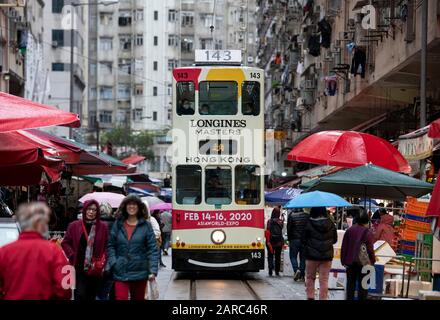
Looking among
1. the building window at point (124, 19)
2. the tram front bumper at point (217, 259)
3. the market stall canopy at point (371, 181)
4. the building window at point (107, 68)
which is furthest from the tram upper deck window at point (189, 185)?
the building window at point (107, 68)

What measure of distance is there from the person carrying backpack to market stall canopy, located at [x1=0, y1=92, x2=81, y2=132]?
11469mm

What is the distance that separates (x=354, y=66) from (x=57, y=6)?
47.5m

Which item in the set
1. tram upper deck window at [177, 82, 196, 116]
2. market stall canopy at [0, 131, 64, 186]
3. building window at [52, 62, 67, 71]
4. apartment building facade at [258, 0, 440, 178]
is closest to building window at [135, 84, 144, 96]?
building window at [52, 62, 67, 71]

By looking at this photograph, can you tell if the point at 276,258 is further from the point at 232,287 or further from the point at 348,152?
the point at 348,152

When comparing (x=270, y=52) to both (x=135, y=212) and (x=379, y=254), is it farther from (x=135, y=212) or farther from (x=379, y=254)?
(x=135, y=212)

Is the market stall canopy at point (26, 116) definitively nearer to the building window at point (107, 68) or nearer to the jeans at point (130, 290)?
the jeans at point (130, 290)

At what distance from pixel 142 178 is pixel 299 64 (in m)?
9.75

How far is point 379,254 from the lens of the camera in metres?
16.4

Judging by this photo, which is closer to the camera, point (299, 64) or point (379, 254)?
point (379, 254)

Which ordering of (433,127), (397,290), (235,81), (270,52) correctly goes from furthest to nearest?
(270,52), (235,81), (397,290), (433,127)

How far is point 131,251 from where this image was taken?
37.4 ft

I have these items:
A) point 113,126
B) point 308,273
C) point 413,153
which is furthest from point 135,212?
point 113,126

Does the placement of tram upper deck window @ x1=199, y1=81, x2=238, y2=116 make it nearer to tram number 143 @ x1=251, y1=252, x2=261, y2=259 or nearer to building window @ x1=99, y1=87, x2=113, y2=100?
tram number 143 @ x1=251, y1=252, x2=261, y2=259

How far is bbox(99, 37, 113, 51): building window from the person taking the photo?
9712 cm
